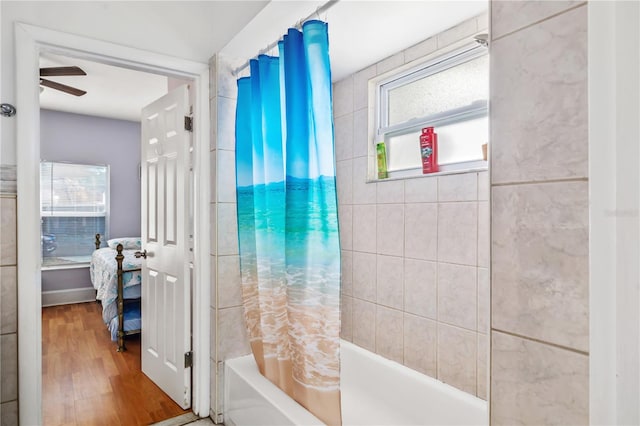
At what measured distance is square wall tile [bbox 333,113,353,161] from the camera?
8.62ft

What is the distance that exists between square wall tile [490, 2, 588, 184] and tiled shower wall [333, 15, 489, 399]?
3.55 feet

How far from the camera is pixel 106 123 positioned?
513 centimetres

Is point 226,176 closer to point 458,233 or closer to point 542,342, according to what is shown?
point 458,233

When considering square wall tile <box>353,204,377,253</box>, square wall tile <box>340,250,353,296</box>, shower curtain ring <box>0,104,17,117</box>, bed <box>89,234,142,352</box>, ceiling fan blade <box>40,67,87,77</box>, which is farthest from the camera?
bed <box>89,234,142,352</box>

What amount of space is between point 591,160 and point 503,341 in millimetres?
377

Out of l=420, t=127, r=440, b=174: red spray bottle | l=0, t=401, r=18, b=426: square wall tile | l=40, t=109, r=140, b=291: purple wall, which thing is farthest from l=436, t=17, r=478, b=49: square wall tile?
l=40, t=109, r=140, b=291: purple wall

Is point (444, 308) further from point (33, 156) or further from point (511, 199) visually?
point (33, 156)

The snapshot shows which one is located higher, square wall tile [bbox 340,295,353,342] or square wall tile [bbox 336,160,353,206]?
square wall tile [bbox 336,160,353,206]

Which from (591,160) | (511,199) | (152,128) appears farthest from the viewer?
(152,128)

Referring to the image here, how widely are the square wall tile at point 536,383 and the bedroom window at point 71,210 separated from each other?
533 centimetres

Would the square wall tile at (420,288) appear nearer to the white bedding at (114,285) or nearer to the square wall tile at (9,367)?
the square wall tile at (9,367)

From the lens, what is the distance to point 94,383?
2.60m

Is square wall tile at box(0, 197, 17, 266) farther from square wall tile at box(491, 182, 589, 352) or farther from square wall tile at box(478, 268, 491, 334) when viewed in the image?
square wall tile at box(478, 268, 491, 334)

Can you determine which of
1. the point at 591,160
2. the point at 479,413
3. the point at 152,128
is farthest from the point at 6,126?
the point at 479,413
